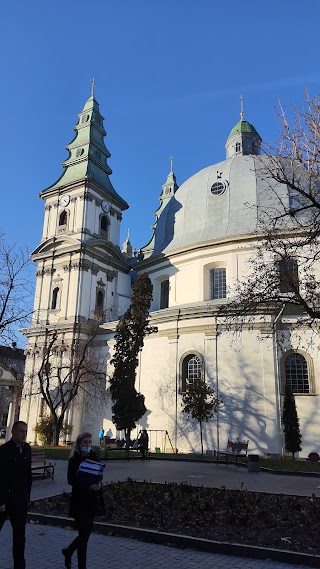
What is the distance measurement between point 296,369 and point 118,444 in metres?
11.6

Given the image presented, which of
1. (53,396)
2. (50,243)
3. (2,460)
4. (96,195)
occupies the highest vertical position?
(96,195)

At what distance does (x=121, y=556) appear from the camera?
6953mm

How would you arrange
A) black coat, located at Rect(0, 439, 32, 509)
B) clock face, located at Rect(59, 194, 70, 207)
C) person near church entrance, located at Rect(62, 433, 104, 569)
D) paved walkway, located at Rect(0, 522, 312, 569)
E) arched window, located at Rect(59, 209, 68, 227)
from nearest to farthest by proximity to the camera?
black coat, located at Rect(0, 439, 32, 509), person near church entrance, located at Rect(62, 433, 104, 569), paved walkway, located at Rect(0, 522, 312, 569), arched window, located at Rect(59, 209, 68, 227), clock face, located at Rect(59, 194, 70, 207)

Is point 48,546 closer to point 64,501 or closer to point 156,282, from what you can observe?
point 64,501

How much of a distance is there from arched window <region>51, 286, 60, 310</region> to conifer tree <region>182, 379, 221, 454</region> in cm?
1633

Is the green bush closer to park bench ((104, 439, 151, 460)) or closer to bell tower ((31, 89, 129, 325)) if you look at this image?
park bench ((104, 439, 151, 460))

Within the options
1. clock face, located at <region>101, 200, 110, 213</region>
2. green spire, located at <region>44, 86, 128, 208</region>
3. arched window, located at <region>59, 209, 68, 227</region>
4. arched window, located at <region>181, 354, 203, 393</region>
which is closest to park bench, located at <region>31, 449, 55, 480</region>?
arched window, located at <region>181, 354, 203, 393</region>

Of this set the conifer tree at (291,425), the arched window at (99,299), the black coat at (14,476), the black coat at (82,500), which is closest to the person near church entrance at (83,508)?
the black coat at (82,500)

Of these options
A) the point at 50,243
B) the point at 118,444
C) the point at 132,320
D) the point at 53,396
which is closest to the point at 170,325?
the point at 132,320

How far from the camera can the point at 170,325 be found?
3091 centimetres

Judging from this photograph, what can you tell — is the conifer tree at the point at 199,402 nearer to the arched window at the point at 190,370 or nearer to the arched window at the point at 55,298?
the arched window at the point at 190,370

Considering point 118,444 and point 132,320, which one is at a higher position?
point 132,320

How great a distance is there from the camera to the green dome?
150 feet

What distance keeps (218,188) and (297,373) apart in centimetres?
1525
